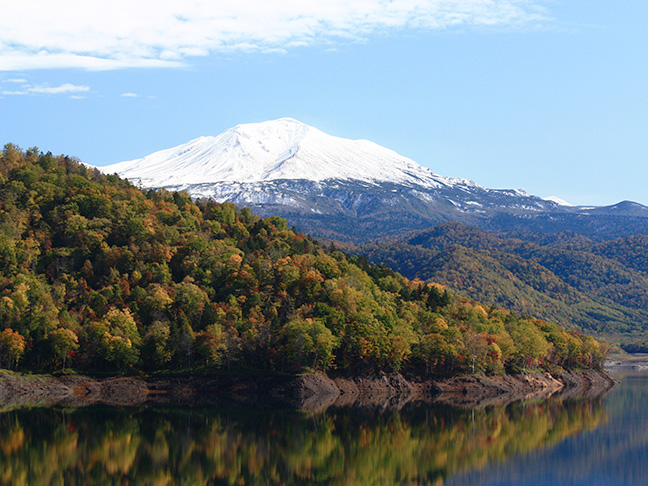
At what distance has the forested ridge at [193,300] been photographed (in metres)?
112

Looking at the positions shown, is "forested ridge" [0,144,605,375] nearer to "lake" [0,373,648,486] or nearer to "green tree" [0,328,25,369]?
"green tree" [0,328,25,369]

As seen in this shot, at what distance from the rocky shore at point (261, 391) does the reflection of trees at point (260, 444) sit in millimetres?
11724

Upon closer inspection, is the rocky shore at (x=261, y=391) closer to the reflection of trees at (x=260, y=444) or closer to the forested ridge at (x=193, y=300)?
the forested ridge at (x=193, y=300)

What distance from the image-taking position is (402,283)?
160 meters

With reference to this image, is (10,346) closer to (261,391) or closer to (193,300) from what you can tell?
(193,300)

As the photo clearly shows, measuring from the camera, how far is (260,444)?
2709 inches

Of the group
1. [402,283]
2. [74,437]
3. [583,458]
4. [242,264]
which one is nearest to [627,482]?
[583,458]

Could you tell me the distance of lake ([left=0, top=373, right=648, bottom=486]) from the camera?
188ft

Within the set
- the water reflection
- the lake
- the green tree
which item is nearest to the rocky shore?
the green tree

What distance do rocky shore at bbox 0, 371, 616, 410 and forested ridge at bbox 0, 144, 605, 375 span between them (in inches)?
102

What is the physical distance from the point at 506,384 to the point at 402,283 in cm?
3567

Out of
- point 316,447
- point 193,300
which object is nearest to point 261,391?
point 193,300

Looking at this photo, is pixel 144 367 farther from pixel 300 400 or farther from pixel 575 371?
pixel 575 371

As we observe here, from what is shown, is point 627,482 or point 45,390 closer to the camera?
A: point 627,482
